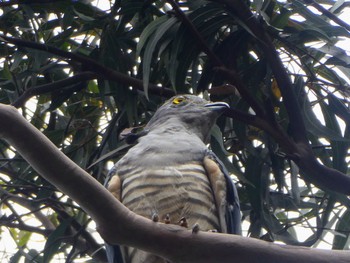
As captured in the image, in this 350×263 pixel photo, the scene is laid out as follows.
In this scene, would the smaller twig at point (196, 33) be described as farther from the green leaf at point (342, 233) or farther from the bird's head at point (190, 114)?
the green leaf at point (342, 233)

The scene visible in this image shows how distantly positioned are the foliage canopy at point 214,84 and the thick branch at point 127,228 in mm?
1428

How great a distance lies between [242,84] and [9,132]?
1.99m

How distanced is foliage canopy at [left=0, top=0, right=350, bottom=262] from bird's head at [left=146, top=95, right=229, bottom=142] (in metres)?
0.08

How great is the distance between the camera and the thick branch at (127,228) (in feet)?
7.76

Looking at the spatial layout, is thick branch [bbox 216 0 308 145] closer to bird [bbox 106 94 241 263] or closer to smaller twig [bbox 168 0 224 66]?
smaller twig [bbox 168 0 224 66]

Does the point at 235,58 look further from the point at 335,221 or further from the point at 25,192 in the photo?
the point at 25,192

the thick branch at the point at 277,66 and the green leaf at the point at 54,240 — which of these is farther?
the green leaf at the point at 54,240

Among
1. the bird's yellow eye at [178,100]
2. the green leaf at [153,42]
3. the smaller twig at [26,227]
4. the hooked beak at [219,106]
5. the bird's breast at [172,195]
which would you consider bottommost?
the bird's breast at [172,195]

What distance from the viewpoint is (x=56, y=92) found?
15.7 ft

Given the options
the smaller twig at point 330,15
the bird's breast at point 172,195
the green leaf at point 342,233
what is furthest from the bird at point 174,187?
the smaller twig at point 330,15

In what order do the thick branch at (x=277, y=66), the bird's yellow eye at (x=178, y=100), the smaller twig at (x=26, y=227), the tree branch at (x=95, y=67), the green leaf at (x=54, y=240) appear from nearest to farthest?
1. the thick branch at (x=277, y=66)
2. the bird's yellow eye at (x=178, y=100)
3. the tree branch at (x=95, y=67)
4. the green leaf at (x=54, y=240)
5. the smaller twig at (x=26, y=227)

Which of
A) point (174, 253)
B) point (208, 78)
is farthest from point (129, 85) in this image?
point (174, 253)

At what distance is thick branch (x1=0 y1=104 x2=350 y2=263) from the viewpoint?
7.76ft

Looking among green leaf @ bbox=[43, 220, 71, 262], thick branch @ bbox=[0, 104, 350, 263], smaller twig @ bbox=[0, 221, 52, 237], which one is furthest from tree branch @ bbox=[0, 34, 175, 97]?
thick branch @ bbox=[0, 104, 350, 263]
